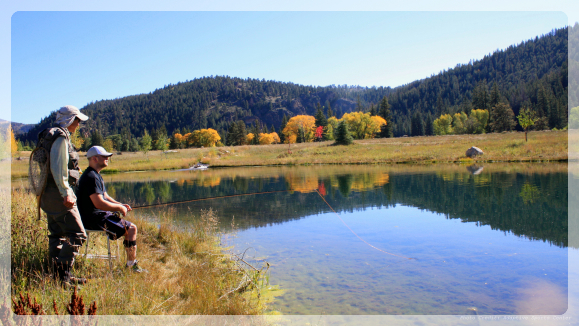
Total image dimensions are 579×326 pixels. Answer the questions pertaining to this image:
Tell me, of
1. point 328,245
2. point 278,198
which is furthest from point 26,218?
point 278,198

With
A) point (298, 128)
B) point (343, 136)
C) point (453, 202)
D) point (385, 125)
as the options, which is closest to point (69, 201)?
point (453, 202)

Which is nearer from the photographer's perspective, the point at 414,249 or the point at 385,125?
the point at 414,249

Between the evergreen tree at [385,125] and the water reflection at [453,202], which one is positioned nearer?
the water reflection at [453,202]

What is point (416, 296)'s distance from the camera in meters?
5.06

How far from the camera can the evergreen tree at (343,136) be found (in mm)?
57025

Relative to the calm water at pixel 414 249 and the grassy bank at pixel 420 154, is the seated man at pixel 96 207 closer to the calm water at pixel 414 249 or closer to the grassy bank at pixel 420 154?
the calm water at pixel 414 249

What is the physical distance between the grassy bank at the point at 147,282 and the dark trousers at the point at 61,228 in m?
0.24

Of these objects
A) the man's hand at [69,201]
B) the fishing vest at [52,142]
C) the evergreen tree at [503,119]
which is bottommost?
the man's hand at [69,201]

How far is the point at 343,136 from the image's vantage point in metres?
57.5

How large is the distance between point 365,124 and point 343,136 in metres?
33.6

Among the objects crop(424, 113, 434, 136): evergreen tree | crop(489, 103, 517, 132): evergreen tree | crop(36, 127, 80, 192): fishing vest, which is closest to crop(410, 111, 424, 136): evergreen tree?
crop(424, 113, 434, 136): evergreen tree

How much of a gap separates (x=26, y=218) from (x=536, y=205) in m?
13.6

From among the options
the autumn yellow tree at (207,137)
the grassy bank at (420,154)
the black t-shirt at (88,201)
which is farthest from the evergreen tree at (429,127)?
the black t-shirt at (88,201)

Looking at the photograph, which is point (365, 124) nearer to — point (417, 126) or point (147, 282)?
point (417, 126)
